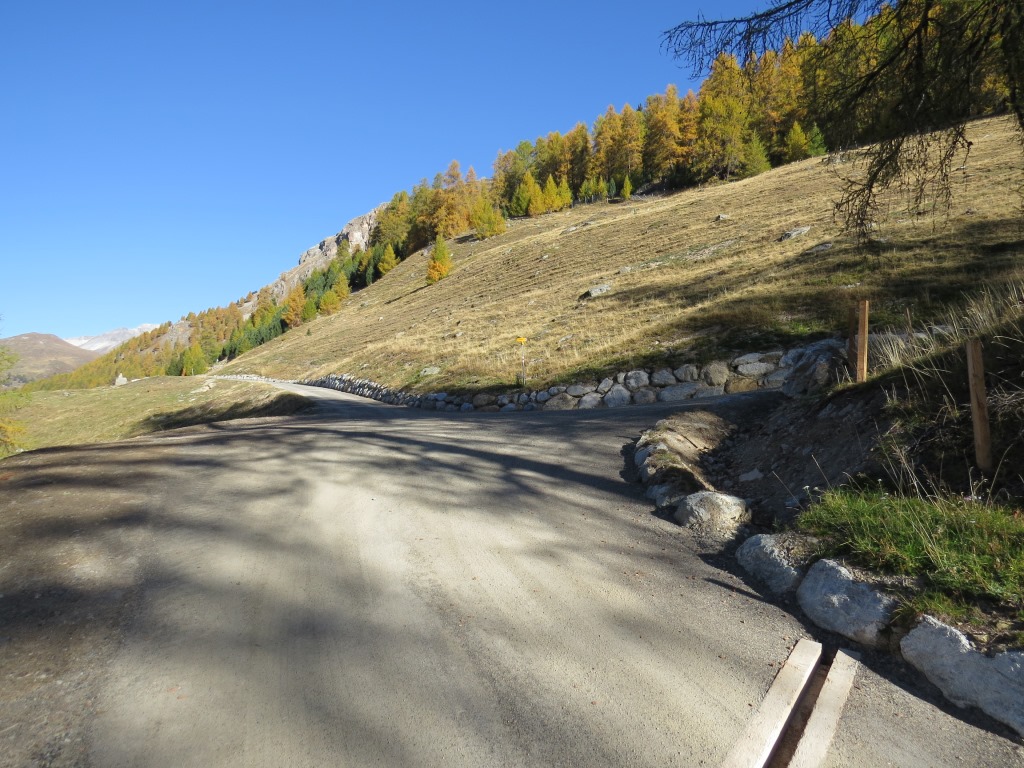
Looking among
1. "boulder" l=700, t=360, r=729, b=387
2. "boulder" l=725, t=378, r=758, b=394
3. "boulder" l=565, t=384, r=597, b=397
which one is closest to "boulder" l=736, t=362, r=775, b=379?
"boulder" l=725, t=378, r=758, b=394

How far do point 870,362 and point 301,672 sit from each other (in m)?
7.76

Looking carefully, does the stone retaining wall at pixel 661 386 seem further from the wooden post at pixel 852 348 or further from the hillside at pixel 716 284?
the wooden post at pixel 852 348

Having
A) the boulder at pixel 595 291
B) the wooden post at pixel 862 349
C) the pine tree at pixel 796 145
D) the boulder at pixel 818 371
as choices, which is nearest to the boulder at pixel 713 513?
the wooden post at pixel 862 349

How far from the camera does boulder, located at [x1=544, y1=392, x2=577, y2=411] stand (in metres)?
14.3

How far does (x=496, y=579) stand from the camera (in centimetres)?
360

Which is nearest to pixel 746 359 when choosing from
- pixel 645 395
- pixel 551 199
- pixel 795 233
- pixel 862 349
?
pixel 645 395

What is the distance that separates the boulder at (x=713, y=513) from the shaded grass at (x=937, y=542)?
2.26ft

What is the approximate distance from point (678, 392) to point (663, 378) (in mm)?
720

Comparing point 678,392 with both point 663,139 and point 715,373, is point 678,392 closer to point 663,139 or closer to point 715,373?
point 715,373

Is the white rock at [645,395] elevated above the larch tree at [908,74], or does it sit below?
below

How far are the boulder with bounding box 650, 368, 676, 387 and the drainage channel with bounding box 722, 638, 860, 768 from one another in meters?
11.1

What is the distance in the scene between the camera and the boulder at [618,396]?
538 inches

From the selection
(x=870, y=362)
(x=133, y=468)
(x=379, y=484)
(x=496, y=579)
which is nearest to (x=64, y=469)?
(x=133, y=468)

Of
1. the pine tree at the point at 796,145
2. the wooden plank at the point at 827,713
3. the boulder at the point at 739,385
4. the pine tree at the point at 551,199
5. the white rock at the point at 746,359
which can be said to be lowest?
the wooden plank at the point at 827,713
